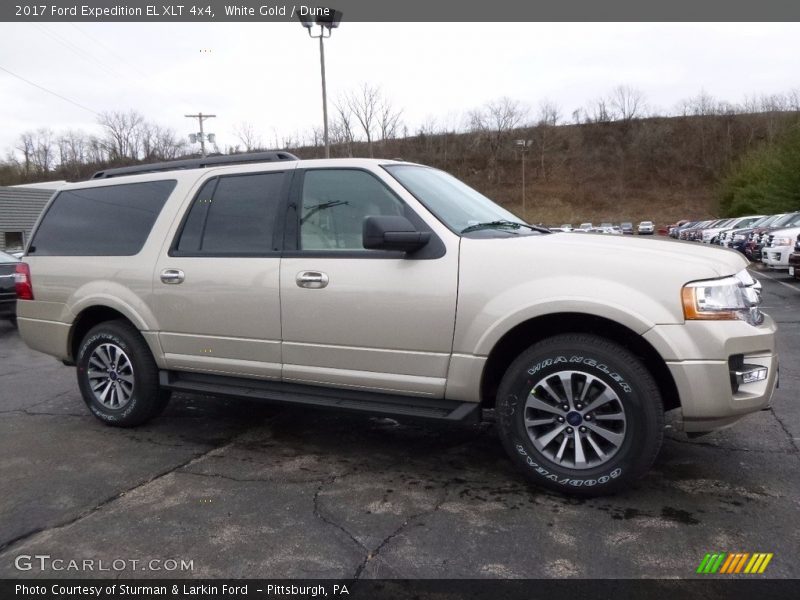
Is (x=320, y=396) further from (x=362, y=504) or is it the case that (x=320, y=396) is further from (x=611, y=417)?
(x=611, y=417)

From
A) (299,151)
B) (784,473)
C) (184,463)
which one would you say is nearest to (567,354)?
(784,473)

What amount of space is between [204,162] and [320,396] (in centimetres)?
204

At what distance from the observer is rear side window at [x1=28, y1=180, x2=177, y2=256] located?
4926 millimetres

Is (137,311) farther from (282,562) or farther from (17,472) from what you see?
(282,562)

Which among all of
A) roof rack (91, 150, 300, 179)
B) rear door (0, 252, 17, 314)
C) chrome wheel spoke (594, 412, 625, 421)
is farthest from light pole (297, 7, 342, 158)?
chrome wheel spoke (594, 412, 625, 421)

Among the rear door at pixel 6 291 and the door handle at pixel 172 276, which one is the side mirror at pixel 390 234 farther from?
the rear door at pixel 6 291

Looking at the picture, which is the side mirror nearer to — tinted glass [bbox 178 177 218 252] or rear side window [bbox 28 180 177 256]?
tinted glass [bbox 178 177 218 252]

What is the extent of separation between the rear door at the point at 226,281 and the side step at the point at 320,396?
98 millimetres

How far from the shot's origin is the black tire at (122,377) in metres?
4.86

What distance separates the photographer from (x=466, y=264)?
12.1 feet

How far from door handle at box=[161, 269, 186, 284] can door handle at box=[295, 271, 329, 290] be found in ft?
3.23

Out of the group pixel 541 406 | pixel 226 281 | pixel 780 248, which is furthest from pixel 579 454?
pixel 780 248

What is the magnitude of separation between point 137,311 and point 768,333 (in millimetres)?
4060

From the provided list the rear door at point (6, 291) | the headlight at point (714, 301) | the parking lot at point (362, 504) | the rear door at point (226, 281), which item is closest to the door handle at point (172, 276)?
the rear door at point (226, 281)
